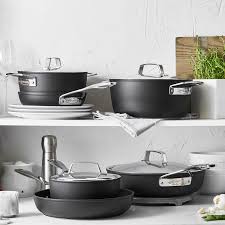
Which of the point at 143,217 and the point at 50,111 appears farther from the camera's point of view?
the point at 50,111

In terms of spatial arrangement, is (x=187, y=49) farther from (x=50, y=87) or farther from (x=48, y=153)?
(x=48, y=153)

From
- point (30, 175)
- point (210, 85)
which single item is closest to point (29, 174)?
point (30, 175)

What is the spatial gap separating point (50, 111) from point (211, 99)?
2.04ft

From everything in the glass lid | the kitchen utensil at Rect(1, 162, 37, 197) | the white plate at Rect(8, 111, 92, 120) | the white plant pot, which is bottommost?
the kitchen utensil at Rect(1, 162, 37, 197)

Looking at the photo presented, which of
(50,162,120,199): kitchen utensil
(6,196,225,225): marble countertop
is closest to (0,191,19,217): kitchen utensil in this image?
(6,196,225,225): marble countertop

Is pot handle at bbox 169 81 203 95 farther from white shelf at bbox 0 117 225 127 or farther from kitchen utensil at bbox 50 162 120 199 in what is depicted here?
kitchen utensil at bbox 50 162 120 199

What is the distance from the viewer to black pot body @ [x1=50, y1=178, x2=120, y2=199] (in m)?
2.46

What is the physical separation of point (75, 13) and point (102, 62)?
23cm

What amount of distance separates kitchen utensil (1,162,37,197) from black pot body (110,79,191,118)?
0.52 m

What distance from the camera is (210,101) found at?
2.79m

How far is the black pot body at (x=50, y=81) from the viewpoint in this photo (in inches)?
108

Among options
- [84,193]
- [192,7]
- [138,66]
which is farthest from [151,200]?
[192,7]

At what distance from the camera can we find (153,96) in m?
2.68

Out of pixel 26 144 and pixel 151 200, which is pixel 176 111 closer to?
pixel 151 200
